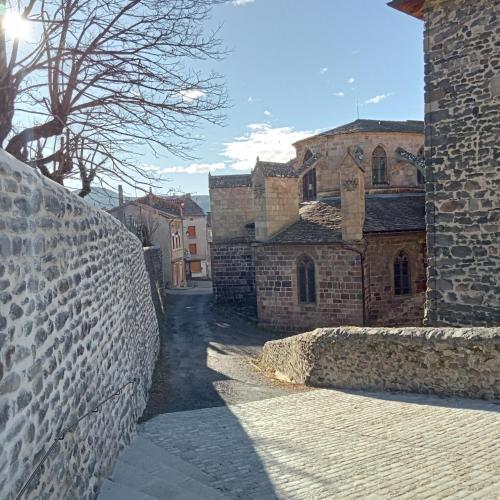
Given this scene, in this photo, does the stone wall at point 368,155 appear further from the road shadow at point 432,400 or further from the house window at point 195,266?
the house window at point 195,266

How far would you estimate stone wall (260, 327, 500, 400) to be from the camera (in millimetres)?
7219

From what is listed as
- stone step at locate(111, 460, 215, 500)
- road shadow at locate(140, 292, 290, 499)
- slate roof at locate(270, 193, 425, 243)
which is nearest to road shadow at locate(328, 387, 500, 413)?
road shadow at locate(140, 292, 290, 499)

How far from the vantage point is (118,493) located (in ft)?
14.6

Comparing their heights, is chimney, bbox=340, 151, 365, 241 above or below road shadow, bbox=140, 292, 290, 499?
above

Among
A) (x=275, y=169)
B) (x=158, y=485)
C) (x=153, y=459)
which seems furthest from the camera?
(x=275, y=169)

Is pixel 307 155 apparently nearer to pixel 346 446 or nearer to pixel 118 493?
pixel 346 446

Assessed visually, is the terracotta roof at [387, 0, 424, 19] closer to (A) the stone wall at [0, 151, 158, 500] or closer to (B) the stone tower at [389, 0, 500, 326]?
(B) the stone tower at [389, 0, 500, 326]

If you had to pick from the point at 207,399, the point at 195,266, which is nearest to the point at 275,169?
the point at 207,399

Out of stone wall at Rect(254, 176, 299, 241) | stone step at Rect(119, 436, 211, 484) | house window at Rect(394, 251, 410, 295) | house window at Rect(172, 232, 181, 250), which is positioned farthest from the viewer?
house window at Rect(172, 232, 181, 250)

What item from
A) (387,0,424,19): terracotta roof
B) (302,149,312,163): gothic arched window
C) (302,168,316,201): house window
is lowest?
(302,168,316,201): house window

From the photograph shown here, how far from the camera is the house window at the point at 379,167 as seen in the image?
72.2 feet

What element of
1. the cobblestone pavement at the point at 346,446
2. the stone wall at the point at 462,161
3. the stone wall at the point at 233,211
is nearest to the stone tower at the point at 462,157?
the stone wall at the point at 462,161

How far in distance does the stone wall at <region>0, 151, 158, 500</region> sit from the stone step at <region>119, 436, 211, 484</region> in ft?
0.69

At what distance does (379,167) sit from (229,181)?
758 centimetres
